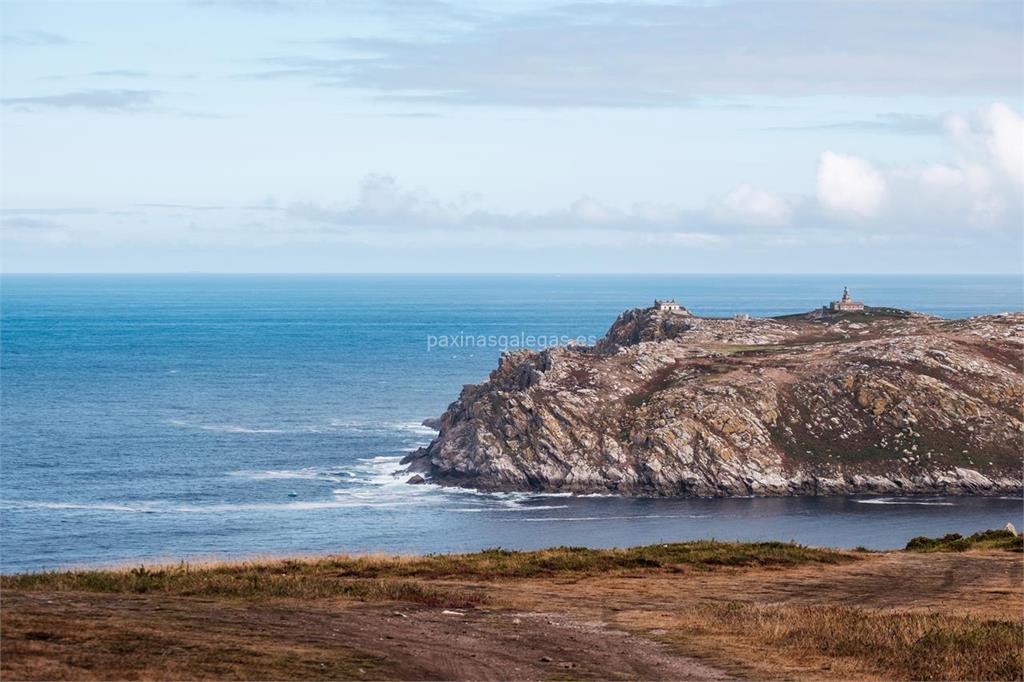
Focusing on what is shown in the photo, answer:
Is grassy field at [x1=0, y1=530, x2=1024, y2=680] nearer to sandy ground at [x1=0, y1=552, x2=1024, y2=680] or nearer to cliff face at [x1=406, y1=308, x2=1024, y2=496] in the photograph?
sandy ground at [x1=0, y1=552, x2=1024, y2=680]

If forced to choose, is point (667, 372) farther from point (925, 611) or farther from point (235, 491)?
point (925, 611)

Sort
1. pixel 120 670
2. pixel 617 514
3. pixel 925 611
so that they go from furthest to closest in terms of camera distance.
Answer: pixel 617 514, pixel 925 611, pixel 120 670

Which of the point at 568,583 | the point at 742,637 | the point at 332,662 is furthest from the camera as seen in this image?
the point at 568,583

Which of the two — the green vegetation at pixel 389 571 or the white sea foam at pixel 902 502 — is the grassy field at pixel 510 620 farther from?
the white sea foam at pixel 902 502

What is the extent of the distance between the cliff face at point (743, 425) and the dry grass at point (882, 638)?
100m

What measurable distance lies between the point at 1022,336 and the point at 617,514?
81.0m

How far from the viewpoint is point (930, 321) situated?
617 feet

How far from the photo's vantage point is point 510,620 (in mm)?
32969

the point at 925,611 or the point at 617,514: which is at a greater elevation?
the point at 925,611

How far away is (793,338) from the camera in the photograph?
7165 inches

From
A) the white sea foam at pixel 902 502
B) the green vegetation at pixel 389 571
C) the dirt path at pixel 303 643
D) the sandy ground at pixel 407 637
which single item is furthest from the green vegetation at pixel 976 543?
the white sea foam at pixel 902 502

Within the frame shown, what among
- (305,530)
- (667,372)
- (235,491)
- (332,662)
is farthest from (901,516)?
(332,662)

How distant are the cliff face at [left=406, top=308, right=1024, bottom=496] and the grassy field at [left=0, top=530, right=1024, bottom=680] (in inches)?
3562

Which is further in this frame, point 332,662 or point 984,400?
point 984,400
